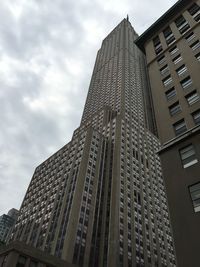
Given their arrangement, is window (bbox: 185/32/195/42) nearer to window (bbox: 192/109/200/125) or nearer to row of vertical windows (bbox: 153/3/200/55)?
row of vertical windows (bbox: 153/3/200/55)

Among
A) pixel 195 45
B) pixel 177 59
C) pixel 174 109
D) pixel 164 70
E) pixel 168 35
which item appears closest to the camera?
pixel 174 109

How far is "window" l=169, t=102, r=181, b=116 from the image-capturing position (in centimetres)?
2864

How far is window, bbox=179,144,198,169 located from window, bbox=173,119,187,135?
8.27 ft

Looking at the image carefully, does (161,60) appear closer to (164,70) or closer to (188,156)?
(164,70)

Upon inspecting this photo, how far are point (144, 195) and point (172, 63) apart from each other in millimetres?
66027

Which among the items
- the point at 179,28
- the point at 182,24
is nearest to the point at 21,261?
the point at 179,28

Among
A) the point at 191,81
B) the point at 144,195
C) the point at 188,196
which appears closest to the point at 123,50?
the point at 144,195

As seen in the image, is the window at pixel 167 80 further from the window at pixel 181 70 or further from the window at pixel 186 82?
the window at pixel 186 82

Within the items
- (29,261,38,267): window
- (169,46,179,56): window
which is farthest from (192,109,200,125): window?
(29,261,38,267): window

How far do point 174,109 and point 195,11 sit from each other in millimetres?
18821

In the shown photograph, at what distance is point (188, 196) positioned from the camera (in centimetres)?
2098

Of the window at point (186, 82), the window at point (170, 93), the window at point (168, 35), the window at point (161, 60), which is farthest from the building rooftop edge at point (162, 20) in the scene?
the window at point (186, 82)

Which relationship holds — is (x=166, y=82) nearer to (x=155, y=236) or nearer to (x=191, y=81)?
(x=191, y=81)

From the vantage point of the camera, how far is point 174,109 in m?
29.3
